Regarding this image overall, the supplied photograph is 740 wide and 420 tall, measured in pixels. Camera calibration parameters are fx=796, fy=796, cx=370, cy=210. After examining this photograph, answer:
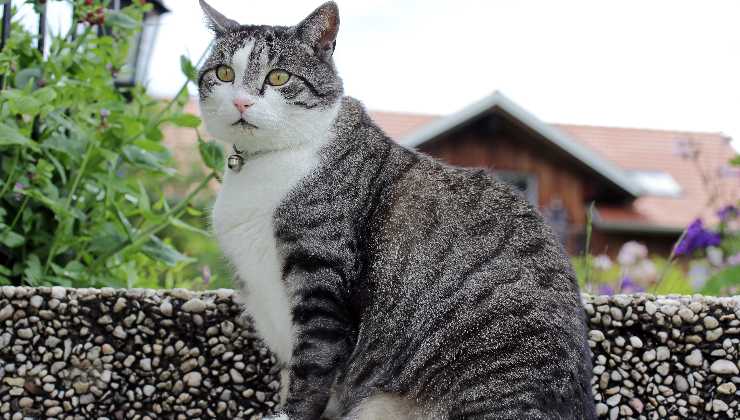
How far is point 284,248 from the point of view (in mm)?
1959

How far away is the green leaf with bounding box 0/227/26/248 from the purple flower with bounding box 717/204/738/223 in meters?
3.43

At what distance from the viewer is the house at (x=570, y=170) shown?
10219mm

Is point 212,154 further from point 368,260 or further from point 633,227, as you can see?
point 633,227

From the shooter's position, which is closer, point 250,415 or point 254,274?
point 254,274

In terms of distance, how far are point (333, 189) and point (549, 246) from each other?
0.57 m

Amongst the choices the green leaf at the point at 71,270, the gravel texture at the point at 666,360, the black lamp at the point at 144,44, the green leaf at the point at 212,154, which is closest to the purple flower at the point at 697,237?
the gravel texture at the point at 666,360

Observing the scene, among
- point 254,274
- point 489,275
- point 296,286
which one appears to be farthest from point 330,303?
point 489,275

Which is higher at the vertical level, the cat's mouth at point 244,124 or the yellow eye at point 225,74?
the yellow eye at point 225,74

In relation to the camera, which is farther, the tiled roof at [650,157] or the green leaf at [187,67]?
the tiled roof at [650,157]

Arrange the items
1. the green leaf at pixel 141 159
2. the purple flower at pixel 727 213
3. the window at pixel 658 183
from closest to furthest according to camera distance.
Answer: the green leaf at pixel 141 159 < the purple flower at pixel 727 213 < the window at pixel 658 183

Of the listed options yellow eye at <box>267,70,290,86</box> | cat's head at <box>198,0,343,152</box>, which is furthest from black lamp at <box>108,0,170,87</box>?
yellow eye at <box>267,70,290,86</box>

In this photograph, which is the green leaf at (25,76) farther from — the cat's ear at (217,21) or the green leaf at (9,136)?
the cat's ear at (217,21)

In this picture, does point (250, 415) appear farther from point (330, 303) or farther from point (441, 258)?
point (441, 258)

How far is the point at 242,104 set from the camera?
1.94 m
